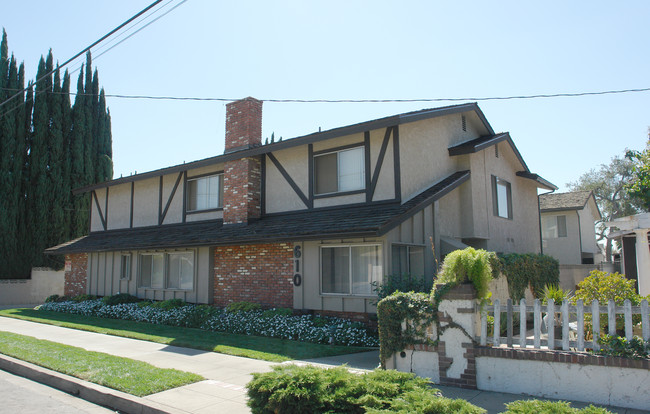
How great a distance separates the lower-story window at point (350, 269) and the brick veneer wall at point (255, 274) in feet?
3.92

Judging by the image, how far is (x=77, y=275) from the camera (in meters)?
22.3

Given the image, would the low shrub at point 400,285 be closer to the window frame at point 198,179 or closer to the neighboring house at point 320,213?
the neighboring house at point 320,213

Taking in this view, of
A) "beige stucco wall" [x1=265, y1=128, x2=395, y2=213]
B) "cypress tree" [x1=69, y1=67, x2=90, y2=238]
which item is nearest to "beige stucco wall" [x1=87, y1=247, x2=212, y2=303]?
"beige stucco wall" [x1=265, y1=128, x2=395, y2=213]

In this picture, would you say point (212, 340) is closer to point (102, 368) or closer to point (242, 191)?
point (102, 368)

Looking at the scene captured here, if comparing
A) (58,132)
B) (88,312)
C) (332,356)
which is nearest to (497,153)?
(332,356)

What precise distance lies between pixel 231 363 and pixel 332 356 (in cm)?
208

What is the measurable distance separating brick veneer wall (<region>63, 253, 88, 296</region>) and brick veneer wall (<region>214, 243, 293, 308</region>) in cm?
904

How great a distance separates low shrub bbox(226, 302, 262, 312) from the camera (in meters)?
14.2

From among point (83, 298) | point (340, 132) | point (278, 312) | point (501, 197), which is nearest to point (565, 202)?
point (501, 197)

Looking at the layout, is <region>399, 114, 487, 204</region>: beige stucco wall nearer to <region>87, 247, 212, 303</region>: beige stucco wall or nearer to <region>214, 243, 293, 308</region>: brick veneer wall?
<region>214, 243, 293, 308</region>: brick veneer wall

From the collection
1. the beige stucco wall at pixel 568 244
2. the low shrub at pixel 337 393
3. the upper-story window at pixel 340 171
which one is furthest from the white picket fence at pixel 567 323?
the beige stucco wall at pixel 568 244

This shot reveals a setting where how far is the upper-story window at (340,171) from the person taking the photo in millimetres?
13820

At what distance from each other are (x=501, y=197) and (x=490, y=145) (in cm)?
237

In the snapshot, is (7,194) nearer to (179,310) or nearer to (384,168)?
(179,310)
